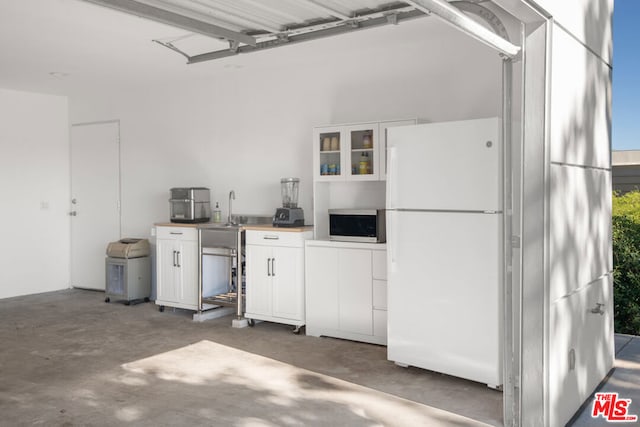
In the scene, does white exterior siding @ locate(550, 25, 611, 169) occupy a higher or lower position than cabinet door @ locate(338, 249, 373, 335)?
higher

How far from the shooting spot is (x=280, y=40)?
4324 millimetres

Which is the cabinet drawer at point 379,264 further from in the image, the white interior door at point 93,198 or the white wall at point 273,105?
the white interior door at point 93,198

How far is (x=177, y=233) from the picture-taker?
251 inches

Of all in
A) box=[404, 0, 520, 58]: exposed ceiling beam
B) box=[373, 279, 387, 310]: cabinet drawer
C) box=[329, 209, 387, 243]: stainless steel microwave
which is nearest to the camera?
box=[404, 0, 520, 58]: exposed ceiling beam

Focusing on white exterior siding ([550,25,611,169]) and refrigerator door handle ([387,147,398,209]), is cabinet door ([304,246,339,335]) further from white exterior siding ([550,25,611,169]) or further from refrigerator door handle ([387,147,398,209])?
white exterior siding ([550,25,611,169])

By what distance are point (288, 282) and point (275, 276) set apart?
154 millimetres

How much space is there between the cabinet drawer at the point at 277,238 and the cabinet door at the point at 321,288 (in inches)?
6.1

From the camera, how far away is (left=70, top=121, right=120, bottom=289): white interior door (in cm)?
768

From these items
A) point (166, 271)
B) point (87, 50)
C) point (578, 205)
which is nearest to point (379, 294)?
point (578, 205)

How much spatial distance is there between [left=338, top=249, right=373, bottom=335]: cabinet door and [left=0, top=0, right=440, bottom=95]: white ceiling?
6.32 ft

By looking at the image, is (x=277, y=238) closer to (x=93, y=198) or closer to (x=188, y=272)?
(x=188, y=272)

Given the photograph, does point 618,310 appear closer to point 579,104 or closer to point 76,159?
point 579,104

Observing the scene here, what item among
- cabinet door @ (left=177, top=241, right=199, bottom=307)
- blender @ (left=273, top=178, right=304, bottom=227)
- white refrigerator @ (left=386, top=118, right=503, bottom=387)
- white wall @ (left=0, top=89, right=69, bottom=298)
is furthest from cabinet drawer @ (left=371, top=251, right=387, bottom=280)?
→ white wall @ (left=0, top=89, right=69, bottom=298)

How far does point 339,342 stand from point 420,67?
2.57 meters
